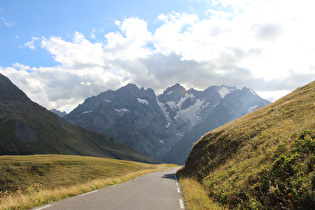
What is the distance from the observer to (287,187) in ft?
27.2

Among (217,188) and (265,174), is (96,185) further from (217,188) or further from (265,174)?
(265,174)

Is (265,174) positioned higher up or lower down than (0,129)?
lower down

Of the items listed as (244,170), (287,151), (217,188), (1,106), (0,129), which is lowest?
(217,188)

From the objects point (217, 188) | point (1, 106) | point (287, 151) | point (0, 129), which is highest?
point (1, 106)

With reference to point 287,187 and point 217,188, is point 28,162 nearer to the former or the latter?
point 217,188

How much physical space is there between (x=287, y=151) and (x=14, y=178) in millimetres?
44490

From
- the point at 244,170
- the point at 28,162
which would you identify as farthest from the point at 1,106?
the point at 244,170

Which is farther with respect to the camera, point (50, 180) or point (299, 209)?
point (50, 180)

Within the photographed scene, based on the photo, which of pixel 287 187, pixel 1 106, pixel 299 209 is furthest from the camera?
pixel 1 106

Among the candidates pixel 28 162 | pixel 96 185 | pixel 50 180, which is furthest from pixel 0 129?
pixel 96 185

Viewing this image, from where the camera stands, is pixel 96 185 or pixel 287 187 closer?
pixel 287 187

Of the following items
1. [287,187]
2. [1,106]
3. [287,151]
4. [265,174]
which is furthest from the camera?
[1,106]

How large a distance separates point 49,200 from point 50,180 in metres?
29.6

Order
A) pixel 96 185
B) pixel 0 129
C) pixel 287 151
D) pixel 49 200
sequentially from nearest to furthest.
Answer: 1. pixel 287 151
2. pixel 49 200
3. pixel 96 185
4. pixel 0 129
